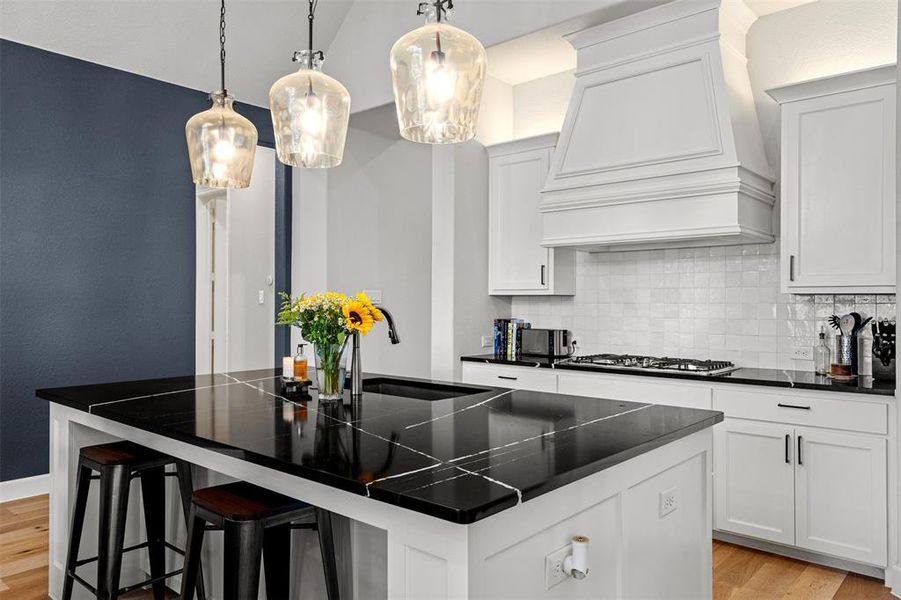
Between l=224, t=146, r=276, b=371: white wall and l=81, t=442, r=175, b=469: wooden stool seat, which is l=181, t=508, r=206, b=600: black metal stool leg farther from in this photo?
l=224, t=146, r=276, b=371: white wall

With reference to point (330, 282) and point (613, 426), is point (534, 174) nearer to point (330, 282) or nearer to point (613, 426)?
point (330, 282)

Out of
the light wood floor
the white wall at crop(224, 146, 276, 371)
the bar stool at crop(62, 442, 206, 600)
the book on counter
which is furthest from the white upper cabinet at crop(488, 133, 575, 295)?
the bar stool at crop(62, 442, 206, 600)

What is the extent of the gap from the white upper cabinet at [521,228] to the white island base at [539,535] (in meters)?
2.37

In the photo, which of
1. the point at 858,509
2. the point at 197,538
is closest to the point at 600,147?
the point at 858,509

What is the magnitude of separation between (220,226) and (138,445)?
399 cm

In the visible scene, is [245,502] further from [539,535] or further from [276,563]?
[539,535]

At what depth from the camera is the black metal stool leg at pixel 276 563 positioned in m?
1.93

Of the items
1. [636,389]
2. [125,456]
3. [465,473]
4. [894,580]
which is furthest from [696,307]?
[125,456]

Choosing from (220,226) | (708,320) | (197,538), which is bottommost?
(197,538)

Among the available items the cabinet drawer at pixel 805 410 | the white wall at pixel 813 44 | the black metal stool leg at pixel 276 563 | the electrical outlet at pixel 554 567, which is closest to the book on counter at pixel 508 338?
the cabinet drawer at pixel 805 410

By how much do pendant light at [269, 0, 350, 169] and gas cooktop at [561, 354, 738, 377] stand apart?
2170 mm

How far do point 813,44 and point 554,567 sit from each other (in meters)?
3.47

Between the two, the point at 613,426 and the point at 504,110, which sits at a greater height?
the point at 504,110

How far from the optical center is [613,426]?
1.91 metres
